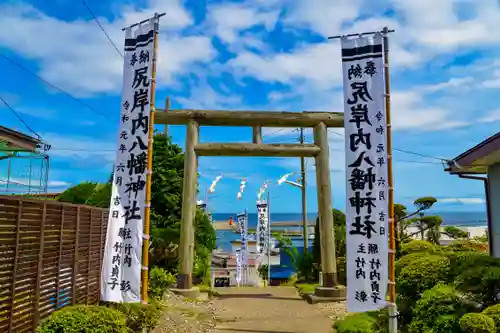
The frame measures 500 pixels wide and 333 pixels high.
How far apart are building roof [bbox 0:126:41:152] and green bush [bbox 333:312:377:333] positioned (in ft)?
23.8

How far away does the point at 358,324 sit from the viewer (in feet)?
26.8

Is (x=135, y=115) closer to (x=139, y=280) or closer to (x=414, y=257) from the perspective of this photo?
(x=139, y=280)

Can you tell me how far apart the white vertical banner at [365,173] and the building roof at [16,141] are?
20.5 feet

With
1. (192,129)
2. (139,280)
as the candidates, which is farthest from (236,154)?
(139,280)

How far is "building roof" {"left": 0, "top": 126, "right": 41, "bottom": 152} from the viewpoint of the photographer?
7727 mm

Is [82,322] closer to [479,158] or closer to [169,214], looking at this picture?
[479,158]

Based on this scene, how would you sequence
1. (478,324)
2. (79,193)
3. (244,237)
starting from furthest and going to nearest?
(244,237), (79,193), (478,324)

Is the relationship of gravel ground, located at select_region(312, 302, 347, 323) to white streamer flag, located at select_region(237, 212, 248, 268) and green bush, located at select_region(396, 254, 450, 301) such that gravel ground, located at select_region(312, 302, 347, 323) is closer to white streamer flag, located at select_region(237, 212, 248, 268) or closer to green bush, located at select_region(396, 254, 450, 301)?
green bush, located at select_region(396, 254, 450, 301)

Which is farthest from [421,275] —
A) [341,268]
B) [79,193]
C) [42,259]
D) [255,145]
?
[79,193]

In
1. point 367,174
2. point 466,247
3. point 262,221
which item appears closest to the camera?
point 367,174

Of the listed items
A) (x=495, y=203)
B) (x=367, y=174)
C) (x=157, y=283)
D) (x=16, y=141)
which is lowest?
(x=157, y=283)

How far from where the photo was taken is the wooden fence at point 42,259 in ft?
18.0

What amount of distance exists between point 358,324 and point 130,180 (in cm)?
519

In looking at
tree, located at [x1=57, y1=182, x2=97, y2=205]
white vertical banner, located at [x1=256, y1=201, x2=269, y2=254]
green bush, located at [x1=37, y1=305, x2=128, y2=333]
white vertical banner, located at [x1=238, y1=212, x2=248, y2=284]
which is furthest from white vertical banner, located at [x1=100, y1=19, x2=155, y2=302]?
white vertical banner, located at [x1=256, y1=201, x2=269, y2=254]
